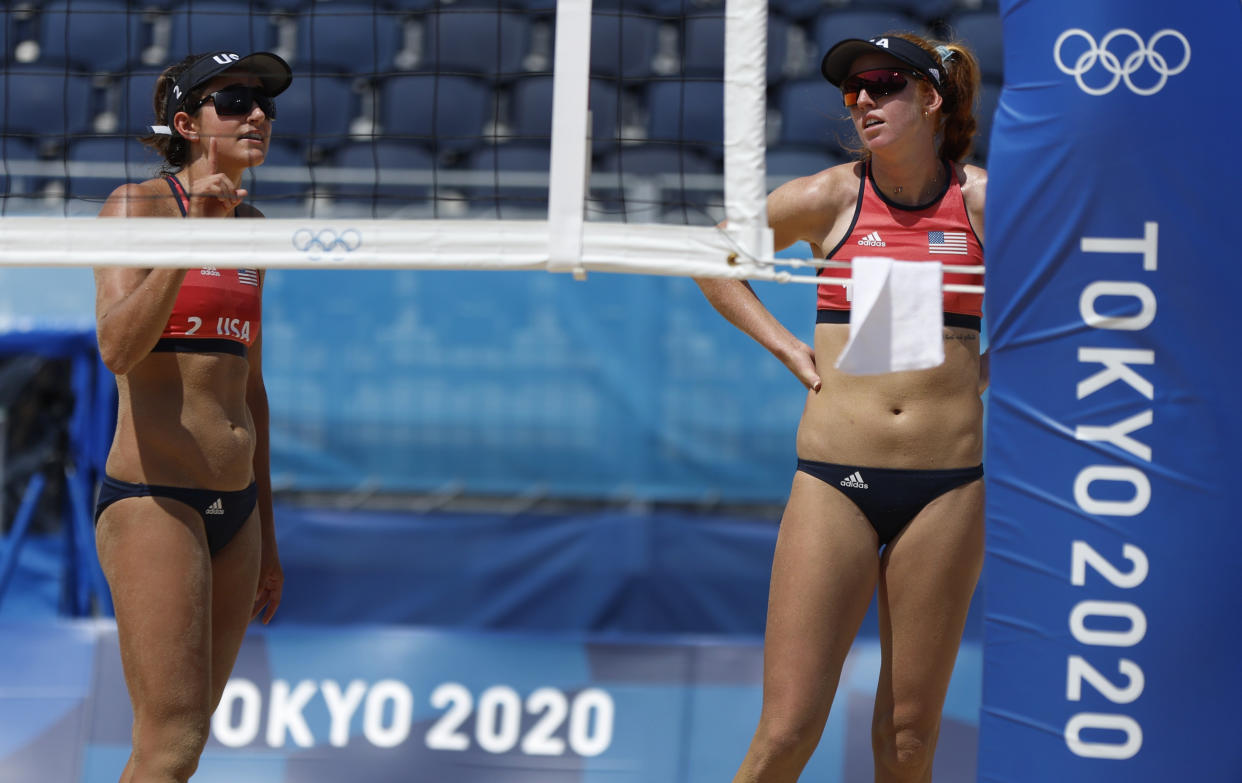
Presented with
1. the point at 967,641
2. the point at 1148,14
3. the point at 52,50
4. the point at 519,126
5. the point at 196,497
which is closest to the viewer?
the point at 1148,14

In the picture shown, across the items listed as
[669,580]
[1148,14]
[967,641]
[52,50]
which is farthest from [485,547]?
→ [52,50]

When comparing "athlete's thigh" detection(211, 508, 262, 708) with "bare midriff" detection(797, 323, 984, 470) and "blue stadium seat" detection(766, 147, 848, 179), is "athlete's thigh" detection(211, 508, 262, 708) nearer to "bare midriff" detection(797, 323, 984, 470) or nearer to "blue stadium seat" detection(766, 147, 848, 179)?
"bare midriff" detection(797, 323, 984, 470)

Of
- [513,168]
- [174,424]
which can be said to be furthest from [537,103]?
[174,424]

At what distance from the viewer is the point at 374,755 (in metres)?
4.94

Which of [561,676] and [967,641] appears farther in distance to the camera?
[967,641]

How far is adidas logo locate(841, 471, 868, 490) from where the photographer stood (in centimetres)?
311

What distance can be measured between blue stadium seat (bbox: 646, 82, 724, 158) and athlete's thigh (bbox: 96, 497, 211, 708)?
523 centimetres

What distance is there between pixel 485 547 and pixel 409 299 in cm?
120

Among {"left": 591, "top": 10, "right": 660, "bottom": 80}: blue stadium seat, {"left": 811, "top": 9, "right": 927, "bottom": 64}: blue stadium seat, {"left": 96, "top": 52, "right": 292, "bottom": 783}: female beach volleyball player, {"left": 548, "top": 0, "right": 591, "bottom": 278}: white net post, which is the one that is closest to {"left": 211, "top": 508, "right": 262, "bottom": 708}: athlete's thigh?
{"left": 96, "top": 52, "right": 292, "bottom": 783}: female beach volleyball player

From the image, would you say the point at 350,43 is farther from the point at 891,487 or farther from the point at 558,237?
the point at 891,487

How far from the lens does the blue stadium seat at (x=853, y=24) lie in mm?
8383

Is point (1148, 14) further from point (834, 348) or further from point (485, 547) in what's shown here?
point (485, 547)

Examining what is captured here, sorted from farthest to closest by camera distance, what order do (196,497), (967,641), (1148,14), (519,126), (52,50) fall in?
1. (52,50)
2. (519,126)
3. (967,641)
4. (196,497)
5. (1148,14)

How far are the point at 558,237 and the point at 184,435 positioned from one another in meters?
1.00
